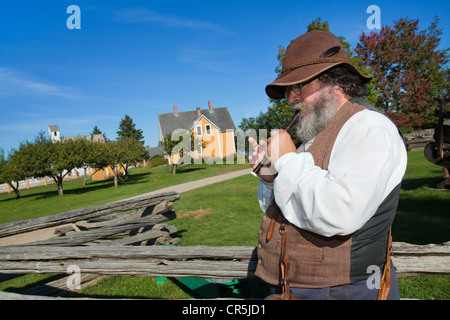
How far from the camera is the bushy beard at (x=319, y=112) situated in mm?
1595

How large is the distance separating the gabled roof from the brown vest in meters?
39.0

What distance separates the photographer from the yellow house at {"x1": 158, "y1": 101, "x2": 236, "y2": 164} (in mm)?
37969

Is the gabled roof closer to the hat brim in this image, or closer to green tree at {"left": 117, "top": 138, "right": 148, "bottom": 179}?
green tree at {"left": 117, "top": 138, "right": 148, "bottom": 179}

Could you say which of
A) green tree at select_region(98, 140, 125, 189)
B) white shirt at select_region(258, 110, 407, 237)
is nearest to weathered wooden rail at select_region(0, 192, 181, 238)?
white shirt at select_region(258, 110, 407, 237)

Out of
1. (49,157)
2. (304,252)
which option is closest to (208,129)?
(49,157)

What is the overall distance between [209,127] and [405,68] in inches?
923

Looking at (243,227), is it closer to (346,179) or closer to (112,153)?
(346,179)

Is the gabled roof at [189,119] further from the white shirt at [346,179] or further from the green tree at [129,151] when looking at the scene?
the white shirt at [346,179]

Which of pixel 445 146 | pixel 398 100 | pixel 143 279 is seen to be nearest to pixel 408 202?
pixel 445 146

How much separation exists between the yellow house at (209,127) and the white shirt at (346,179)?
32.5 m

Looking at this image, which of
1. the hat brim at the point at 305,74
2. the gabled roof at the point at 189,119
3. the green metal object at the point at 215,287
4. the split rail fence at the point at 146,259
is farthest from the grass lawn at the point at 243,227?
the gabled roof at the point at 189,119
